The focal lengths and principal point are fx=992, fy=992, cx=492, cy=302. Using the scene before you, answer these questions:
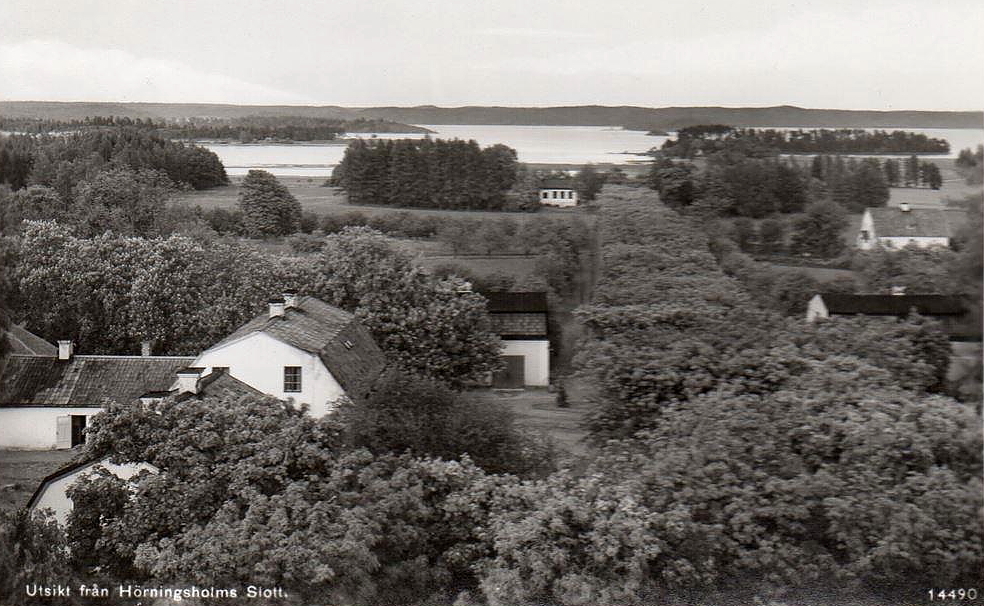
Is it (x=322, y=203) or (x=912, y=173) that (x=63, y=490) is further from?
(x=912, y=173)

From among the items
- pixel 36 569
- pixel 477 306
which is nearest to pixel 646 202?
pixel 477 306

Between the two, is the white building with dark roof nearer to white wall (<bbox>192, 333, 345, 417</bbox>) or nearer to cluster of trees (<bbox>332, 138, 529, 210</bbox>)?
white wall (<bbox>192, 333, 345, 417</bbox>)

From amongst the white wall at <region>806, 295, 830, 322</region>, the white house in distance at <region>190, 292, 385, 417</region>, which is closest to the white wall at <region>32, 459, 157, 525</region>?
the white house in distance at <region>190, 292, 385, 417</region>

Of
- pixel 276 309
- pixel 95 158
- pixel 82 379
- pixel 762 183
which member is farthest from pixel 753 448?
pixel 95 158

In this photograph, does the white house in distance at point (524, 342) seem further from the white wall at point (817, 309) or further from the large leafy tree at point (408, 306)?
the white wall at point (817, 309)

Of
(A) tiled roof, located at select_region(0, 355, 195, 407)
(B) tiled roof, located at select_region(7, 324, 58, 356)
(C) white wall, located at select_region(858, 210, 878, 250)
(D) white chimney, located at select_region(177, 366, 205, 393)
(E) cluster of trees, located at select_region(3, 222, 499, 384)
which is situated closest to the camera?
(D) white chimney, located at select_region(177, 366, 205, 393)

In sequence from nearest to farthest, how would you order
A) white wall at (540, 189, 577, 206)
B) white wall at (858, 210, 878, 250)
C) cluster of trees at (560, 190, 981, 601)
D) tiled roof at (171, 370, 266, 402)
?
cluster of trees at (560, 190, 981, 601)
tiled roof at (171, 370, 266, 402)
white wall at (858, 210, 878, 250)
white wall at (540, 189, 577, 206)
